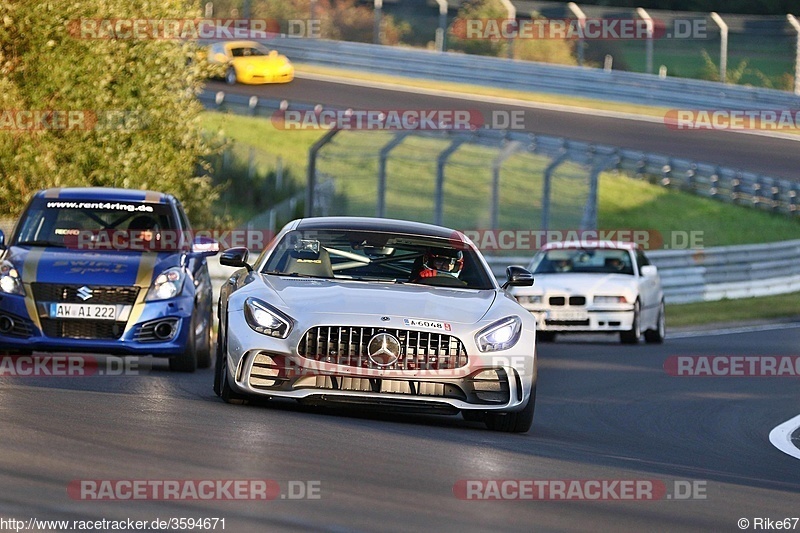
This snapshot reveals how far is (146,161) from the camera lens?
2061 centimetres

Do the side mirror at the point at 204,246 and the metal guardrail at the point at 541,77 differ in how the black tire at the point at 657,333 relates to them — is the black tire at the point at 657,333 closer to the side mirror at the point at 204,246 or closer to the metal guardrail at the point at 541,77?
the side mirror at the point at 204,246

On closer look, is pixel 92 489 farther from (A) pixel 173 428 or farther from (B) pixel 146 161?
(B) pixel 146 161

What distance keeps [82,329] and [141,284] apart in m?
0.63

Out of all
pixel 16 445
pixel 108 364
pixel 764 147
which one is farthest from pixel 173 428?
pixel 764 147

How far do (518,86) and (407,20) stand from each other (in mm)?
4215

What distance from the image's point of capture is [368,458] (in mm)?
8086

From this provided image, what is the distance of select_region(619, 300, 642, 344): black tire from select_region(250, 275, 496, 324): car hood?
33.4 feet

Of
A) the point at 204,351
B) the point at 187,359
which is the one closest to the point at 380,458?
the point at 187,359

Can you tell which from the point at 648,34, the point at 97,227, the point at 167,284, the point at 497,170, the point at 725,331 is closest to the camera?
the point at 167,284

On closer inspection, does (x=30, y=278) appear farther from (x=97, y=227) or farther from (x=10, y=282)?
(x=97, y=227)

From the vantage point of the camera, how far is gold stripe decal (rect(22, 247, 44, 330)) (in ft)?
41.1

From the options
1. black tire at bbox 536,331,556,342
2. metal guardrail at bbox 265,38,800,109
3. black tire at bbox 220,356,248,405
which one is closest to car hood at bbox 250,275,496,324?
black tire at bbox 220,356,248,405

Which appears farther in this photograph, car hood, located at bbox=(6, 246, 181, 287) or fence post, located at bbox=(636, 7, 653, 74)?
fence post, located at bbox=(636, 7, 653, 74)

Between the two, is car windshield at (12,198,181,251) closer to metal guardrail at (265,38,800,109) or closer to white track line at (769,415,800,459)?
white track line at (769,415,800,459)
